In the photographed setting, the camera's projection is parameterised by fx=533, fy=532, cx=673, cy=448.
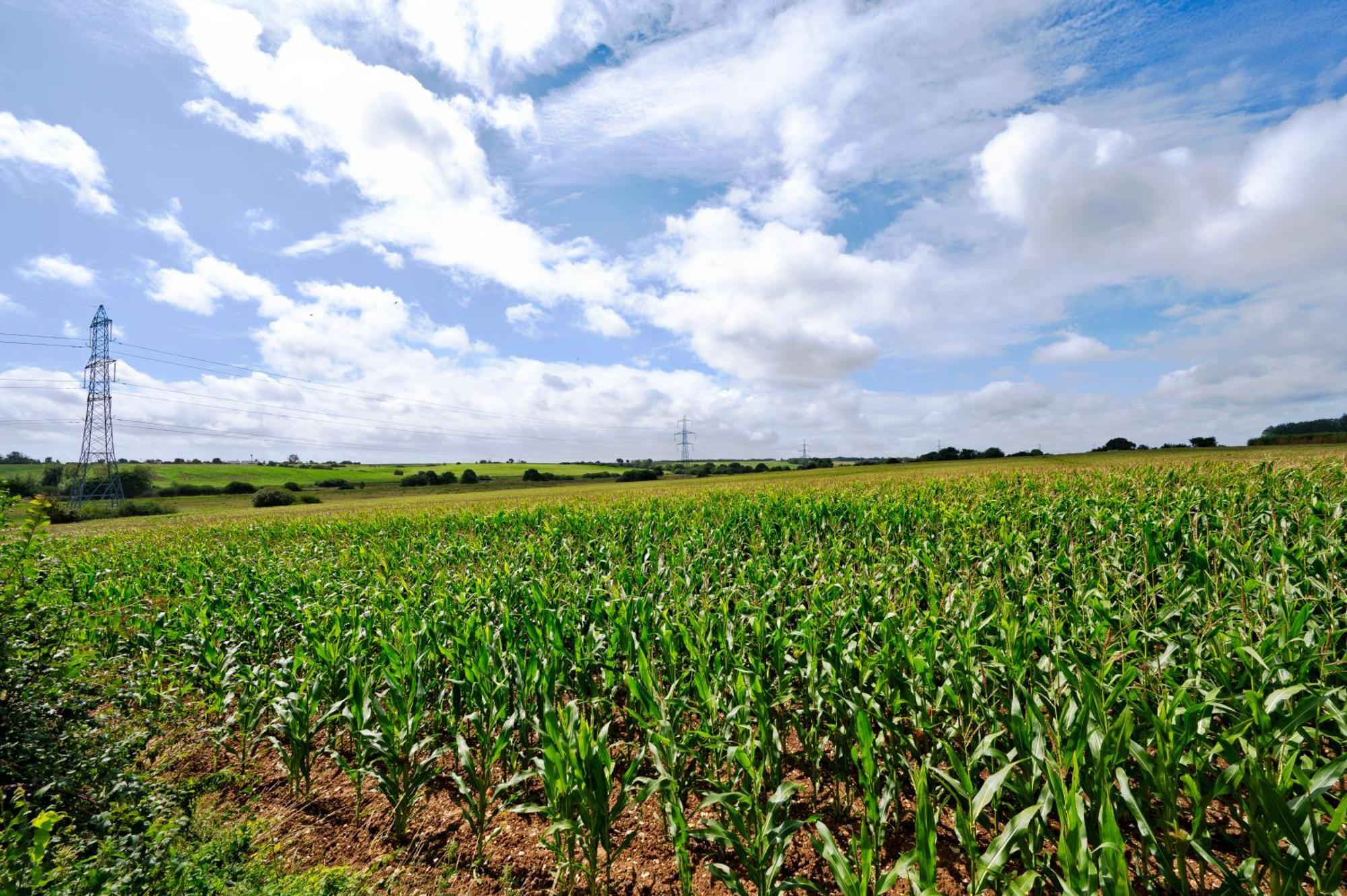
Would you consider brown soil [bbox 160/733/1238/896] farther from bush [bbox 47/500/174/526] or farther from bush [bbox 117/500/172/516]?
bush [bbox 117/500/172/516]

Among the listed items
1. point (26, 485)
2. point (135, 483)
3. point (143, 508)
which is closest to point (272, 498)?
point (143, 508)

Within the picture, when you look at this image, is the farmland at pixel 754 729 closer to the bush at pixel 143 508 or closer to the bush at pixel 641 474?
the bush at pixel 143 508

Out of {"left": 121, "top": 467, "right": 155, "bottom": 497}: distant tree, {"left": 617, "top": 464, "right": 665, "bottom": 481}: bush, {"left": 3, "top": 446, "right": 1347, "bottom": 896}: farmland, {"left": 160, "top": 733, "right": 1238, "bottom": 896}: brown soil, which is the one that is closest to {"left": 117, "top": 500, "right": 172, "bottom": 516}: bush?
{"left": 121, "top": 467, "right": 155, "bottom": 497}: distant tree

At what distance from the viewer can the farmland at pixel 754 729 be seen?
330 centimetres

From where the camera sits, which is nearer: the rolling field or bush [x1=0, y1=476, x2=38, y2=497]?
bush [x1=0, y1=476, x2=38, y2=497]

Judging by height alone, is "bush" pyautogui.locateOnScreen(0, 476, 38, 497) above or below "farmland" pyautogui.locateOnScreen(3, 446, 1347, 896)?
above

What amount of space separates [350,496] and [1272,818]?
83.9 meters

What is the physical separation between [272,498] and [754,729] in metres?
79.6

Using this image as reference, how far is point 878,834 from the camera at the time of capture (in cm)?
349

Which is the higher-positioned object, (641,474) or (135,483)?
(135,483)

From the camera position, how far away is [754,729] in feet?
18.5

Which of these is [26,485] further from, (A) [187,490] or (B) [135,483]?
(A) [187,490]

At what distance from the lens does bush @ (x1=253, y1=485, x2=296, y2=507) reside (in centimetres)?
6525

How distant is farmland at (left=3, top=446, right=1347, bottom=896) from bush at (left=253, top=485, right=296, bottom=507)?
6763cm
